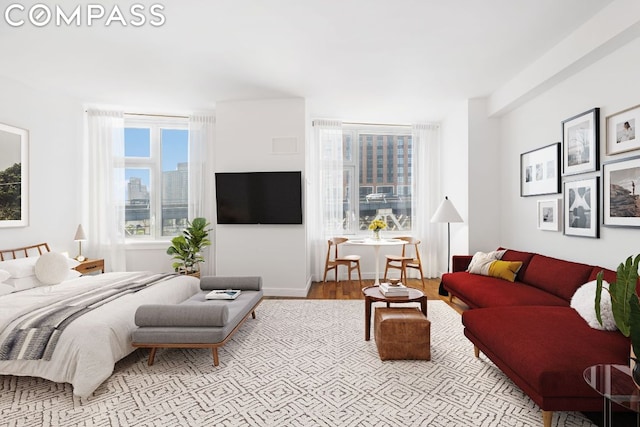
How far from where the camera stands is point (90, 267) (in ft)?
14.9

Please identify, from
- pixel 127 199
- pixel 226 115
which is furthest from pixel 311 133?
pixel 127 199

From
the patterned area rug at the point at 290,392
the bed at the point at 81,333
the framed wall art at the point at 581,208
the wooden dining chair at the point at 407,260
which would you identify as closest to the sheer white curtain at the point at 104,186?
the bed at the point at 81,333

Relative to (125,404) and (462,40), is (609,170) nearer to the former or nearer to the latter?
(462,40)

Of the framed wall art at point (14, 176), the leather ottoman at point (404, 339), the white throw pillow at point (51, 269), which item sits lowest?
the leather ottoman at point (404, 339)

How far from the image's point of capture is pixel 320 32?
303 centimetres

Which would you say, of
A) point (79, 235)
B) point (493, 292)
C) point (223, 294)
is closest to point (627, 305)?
point (493, 292)

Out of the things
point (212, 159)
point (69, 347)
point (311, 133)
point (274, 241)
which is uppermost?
point (311, 133)

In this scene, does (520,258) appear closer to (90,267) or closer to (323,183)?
(323,183)

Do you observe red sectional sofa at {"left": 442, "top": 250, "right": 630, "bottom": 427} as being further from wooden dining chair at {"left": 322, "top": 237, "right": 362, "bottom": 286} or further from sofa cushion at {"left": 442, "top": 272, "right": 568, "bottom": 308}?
wooden dining chair at {"left": 322, "top": 237, "right": 362, "bottom": 286}

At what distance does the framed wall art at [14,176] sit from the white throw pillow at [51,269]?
0.97 m

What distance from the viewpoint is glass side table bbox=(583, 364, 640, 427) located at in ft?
4.41

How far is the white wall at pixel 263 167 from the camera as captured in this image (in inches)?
188

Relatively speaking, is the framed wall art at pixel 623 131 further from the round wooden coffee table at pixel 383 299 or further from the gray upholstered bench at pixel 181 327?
the gray upholstered bench at pixel 181 327

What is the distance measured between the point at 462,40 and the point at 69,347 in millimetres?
4194
